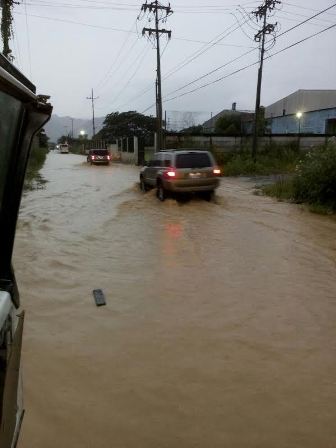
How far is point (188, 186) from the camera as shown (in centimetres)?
1424

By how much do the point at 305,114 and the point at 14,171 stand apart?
47.3 metres

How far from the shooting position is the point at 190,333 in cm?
535

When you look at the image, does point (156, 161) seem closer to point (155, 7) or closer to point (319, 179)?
point (319, 179)

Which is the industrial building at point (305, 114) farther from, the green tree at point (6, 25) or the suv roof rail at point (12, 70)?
the suv roof rail at point (12, 70)

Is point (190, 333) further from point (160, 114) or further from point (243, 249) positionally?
point (160, 114)

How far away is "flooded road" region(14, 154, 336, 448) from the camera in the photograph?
3699 millimetres

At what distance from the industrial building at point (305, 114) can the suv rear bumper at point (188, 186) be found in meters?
31.0

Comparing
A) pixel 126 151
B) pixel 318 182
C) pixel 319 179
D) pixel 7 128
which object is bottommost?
pixel 126 151

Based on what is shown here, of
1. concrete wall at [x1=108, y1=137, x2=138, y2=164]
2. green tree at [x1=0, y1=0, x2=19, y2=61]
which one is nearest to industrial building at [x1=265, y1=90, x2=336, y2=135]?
concrete wall at [x1=108, y1=137, x2=138, y2=164]

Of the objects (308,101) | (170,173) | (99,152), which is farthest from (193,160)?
(308,101)

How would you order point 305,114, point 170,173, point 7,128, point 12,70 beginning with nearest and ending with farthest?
1. point 12,70
2. point 7,128
3. point 170,173
4. point 305,114

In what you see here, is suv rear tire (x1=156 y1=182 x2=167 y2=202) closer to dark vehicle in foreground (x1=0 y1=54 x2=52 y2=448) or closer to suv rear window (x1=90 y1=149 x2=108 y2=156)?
dark vehicle in foreground (x1=0 y1=54 x2=52 y2=448)

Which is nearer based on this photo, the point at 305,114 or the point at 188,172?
the point at 188,172

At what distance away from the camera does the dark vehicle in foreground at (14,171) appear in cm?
189
